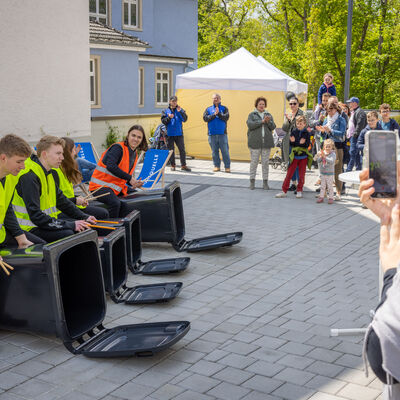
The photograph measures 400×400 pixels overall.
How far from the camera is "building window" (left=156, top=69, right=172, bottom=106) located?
27859 millimetres

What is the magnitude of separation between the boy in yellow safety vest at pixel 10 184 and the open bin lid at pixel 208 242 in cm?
249

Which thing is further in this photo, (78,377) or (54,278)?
(54,278)

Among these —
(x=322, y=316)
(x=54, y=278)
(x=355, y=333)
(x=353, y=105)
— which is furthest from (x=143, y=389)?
(x=353, y=105)

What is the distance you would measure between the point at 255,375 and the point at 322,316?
1447mm

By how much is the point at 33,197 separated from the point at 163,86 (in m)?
22.8

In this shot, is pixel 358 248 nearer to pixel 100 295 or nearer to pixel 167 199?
pixel 167 199

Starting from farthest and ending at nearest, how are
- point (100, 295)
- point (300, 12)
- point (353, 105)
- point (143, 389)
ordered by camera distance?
point (300, 12)
point (353, 105)
point (100, 295)
point (143, 389)

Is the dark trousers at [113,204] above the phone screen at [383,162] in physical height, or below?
below

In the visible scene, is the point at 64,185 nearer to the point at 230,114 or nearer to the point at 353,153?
the point at 353,153

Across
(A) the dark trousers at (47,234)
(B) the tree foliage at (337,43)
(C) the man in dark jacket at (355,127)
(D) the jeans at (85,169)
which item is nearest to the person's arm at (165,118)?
(C) the man in dark jacket at (355,127)

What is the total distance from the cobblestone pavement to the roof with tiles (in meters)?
13.5

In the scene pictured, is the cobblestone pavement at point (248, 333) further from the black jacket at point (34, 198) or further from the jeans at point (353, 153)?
the jeans at point (353, 153)

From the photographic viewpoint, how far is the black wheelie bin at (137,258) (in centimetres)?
683

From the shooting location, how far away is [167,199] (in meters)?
7.90
